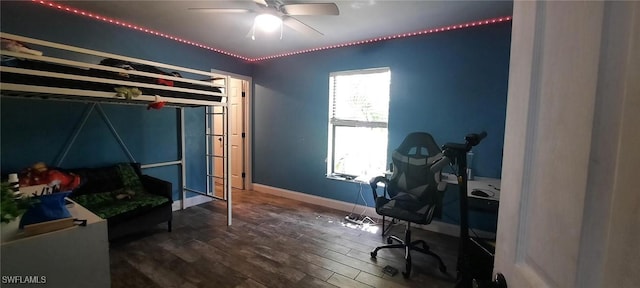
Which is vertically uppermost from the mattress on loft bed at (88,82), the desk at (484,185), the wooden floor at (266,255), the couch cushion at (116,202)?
the mattress on loft bed at (88,82)

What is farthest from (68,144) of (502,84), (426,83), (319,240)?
(502,84)

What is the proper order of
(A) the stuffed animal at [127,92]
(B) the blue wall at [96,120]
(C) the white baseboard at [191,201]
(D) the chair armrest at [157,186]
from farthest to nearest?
1. (C) the white baseboard at [191,201]
2. (D) the chair armrest at [157,186]
3. (B) the blue wall at [96,120]
4. (A) the stuffed animal at [127,92]

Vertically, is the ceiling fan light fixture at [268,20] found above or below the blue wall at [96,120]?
above

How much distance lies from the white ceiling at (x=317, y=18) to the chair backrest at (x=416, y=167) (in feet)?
3.98

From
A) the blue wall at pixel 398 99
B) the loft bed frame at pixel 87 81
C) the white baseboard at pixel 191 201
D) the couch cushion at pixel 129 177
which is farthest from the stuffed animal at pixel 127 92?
the blue wall at pixel 398 99

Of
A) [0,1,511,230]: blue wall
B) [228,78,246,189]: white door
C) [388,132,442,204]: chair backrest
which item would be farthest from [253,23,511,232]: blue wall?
[388,132,442,204]: chair backrest

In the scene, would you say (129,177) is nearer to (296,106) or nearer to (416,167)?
A: (296,106)

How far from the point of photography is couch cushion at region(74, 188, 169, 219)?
2.52 m

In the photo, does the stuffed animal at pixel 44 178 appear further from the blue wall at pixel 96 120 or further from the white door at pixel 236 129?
the white door at pixel 236 129

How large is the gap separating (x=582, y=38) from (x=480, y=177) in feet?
9.29

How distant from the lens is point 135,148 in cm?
327

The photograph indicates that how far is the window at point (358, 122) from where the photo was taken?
11.5ft

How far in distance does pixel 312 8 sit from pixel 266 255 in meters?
2.25

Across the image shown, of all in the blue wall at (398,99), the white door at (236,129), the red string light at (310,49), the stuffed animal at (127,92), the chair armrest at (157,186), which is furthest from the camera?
the white door at (236,129)
